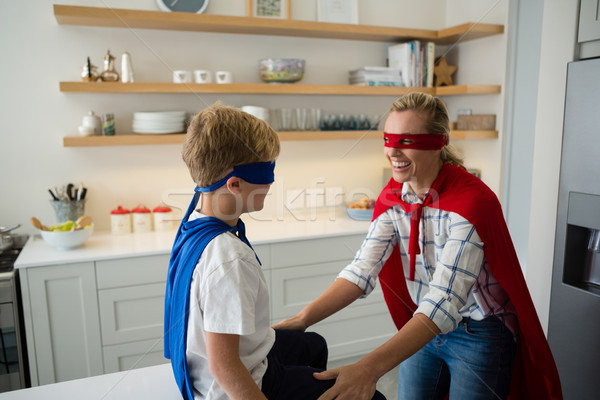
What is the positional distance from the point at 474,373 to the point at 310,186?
82.8 inches

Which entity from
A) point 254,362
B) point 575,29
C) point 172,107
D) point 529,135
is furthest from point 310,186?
point 254,362

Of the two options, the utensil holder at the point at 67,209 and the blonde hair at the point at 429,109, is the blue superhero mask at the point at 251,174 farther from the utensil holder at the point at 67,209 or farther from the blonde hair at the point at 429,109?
the utensil holder at the point at 67,209

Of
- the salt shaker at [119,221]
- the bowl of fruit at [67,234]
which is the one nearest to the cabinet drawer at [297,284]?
the salt shaker at [119,221]

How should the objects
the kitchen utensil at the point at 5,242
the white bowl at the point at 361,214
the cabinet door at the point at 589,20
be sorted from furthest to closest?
the white bowl at the point at 361,214 → the kitchen utensil at the point at 5,242 → the cabinet door at the point at 589,20

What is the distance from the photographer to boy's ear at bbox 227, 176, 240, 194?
1132 mm

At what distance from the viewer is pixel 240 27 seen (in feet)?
9.43

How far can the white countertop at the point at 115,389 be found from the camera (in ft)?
4.30

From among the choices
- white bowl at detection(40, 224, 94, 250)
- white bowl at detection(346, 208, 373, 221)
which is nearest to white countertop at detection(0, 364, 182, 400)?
white bowl at detection(40, 224, 94, 250)

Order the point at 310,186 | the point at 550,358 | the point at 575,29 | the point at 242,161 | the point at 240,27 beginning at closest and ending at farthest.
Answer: the point at 242,161
the point at 550,358
the point at 575,29
the point at 240,27
the point at 310,186

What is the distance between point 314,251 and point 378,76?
1275 mm

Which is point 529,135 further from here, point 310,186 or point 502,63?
point 310,186

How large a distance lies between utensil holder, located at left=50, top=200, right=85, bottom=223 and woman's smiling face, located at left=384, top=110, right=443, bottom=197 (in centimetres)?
201

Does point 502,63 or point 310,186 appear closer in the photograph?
point 502,63

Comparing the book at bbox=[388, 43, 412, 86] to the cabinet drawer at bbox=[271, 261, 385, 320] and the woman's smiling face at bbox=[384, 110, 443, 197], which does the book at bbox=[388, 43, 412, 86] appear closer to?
the cabinet drawer at bbox=[271, 261, 385, 320]
